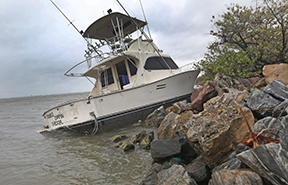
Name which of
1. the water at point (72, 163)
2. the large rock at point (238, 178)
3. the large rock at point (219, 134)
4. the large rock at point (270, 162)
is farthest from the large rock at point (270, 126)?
the water at point (72, 163)

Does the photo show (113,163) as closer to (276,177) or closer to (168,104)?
(276,177)

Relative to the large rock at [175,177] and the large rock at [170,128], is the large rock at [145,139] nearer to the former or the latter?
the large rock at [170,128]

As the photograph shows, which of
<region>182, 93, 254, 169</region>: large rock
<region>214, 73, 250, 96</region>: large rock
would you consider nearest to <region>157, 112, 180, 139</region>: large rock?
<region>182, 93, 254, 169</region>: large rock

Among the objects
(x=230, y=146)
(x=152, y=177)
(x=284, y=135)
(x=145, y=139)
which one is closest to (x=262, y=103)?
(x=230, y=146)

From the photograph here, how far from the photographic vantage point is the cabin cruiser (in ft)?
22.7

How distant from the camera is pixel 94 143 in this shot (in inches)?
233

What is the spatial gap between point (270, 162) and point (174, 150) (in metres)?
1.80

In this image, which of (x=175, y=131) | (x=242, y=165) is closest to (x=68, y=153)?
(x=175, y=131)

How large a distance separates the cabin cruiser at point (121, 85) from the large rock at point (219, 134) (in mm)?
4994

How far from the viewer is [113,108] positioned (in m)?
7.32

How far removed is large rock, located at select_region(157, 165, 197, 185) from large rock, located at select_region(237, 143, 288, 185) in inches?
32.5

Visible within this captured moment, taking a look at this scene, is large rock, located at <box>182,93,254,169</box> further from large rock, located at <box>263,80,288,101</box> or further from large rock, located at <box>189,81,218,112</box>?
large rock, located at <box>189,81,218,112</box>

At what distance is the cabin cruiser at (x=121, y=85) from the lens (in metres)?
6.91

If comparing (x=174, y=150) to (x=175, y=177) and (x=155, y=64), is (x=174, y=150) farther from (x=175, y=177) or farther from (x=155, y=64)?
(x=155, y=64)
